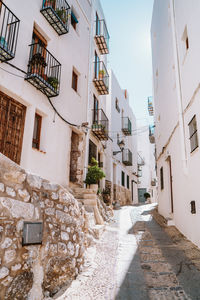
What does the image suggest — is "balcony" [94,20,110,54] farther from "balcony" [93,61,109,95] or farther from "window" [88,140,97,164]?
"window" [88,140,97,164]

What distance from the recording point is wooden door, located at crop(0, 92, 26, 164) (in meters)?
6.00

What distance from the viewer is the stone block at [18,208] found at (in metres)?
2.40

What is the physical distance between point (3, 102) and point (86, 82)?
18.7 feet

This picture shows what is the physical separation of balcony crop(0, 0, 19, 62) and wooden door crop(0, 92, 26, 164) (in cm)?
102

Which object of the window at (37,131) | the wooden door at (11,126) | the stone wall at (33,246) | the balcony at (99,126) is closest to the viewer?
the stone wall at (33,246)

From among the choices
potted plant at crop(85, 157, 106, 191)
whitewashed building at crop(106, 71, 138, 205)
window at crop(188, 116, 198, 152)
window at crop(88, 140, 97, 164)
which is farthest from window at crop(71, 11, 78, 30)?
window at crop(188, 116, 198, 152)

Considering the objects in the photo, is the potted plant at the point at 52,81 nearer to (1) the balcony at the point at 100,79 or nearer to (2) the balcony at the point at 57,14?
(2) the balcony at the point at 57,14

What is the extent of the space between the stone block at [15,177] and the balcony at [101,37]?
1202cm

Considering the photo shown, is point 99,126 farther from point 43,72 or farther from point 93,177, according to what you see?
point 43,72

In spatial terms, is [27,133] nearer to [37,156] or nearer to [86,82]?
[37,156]

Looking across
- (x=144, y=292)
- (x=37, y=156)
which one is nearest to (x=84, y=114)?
(x=37, y=156)

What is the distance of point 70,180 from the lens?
9602 mm

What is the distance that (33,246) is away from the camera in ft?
8.71

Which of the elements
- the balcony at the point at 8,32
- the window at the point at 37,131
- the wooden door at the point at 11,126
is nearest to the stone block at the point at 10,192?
the wooden door at the point at 11,126
